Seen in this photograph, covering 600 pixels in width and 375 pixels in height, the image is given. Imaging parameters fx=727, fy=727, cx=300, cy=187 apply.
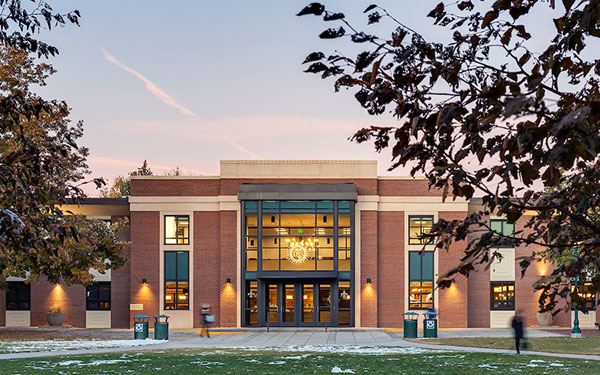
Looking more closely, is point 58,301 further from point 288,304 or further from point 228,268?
point 288,304

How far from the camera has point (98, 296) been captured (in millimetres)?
42344

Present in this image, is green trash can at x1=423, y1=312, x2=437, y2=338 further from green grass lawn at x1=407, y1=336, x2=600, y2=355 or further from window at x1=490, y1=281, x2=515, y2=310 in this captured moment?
window at x1=490, y1=281, x2=515, y2=310

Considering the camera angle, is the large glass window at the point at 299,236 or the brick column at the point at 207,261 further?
the brick column at the point at 207,261

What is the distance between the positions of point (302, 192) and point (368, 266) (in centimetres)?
555

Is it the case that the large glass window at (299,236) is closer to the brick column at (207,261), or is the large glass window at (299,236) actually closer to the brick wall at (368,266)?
the brick wall at (368,266)

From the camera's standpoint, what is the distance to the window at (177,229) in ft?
133

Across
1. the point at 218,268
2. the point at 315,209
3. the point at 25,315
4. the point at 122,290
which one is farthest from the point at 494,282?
the point at 25,315

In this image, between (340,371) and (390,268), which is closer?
(340,371)

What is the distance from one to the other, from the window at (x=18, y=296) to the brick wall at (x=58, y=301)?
411mm

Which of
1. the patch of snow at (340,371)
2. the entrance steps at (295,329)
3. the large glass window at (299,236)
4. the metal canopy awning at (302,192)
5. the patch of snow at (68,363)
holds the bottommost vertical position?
the entrance steps at (295,329)

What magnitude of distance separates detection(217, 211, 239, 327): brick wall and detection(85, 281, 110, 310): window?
23.4 feet

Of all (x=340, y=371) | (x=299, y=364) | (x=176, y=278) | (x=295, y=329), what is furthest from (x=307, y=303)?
(x=340, y=371)

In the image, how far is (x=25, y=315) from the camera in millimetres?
42656

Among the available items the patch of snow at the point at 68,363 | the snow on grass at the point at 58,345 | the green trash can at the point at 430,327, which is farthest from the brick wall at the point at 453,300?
the patch of snow at the point at 68,363
